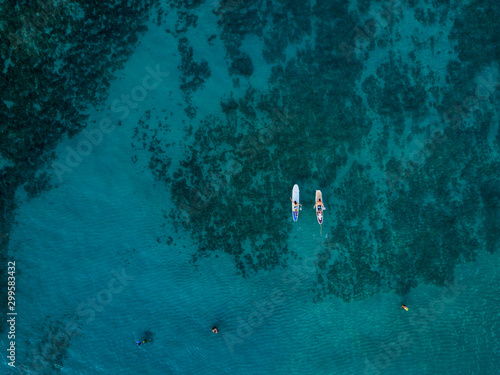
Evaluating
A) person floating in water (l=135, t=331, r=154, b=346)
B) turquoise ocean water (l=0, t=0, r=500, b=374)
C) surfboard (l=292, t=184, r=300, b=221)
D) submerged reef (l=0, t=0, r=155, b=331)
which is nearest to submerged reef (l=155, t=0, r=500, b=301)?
turquoise ocean water (l=0, t=0, r=500, b=374)

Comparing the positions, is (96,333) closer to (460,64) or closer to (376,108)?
(376,108)

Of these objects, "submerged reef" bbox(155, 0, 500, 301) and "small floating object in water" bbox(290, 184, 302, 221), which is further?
"submerged reef" bbox(155, 0, 500, 301)

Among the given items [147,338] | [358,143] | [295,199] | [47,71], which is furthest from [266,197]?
[47,71]

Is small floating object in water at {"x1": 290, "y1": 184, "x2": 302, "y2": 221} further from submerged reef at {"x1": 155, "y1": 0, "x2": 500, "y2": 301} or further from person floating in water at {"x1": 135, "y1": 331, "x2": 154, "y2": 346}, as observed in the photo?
person floating in water at {"x1": 135, "y1": 331, "x2": 154, "y2": 346}

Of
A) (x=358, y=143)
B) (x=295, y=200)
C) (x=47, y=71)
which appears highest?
(x=47, y=71)

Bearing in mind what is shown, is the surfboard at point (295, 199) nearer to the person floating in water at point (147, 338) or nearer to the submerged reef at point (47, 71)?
the person floating in water at point (147, 338)

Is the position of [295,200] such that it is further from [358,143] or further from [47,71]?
[47,71]
